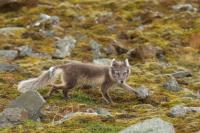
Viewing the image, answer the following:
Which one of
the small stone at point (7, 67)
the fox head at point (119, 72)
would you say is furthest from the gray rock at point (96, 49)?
the fox head at point (119, 72)

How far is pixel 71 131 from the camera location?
44.4 feet

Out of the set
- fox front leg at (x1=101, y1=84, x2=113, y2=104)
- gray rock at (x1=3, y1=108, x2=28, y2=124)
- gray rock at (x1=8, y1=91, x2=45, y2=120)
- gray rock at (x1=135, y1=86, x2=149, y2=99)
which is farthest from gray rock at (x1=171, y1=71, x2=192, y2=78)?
gray rock at (x1=3, y1=108, x2=28, y2=124)

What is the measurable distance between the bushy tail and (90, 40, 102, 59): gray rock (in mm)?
9023

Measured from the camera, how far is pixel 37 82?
18344mm

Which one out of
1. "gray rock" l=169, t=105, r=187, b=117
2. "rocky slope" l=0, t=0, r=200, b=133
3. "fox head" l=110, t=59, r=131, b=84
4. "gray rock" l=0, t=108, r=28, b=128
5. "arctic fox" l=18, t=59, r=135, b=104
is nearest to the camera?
"gray rock" l=0, t=108, r=28, b=128

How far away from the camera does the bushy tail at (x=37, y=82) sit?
18031 mm

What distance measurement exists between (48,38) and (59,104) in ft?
43.0

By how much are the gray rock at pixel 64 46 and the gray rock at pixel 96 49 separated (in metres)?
0.94

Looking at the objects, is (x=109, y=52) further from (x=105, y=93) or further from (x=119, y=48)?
(x=105, y=93)

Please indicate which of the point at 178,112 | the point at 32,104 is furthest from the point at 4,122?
the point at 178,112

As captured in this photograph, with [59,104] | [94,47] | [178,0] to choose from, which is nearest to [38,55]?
[94,47]

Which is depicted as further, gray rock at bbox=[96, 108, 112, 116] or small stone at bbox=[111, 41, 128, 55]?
small stone at bbox=[111, 41, 128, 55]

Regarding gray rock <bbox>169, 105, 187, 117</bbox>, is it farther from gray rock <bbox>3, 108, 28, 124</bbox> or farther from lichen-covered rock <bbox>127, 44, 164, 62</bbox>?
lichen-covered rock <bbox>127, 44, 164, 62</bbox>

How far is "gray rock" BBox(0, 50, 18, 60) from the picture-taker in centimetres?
2592
